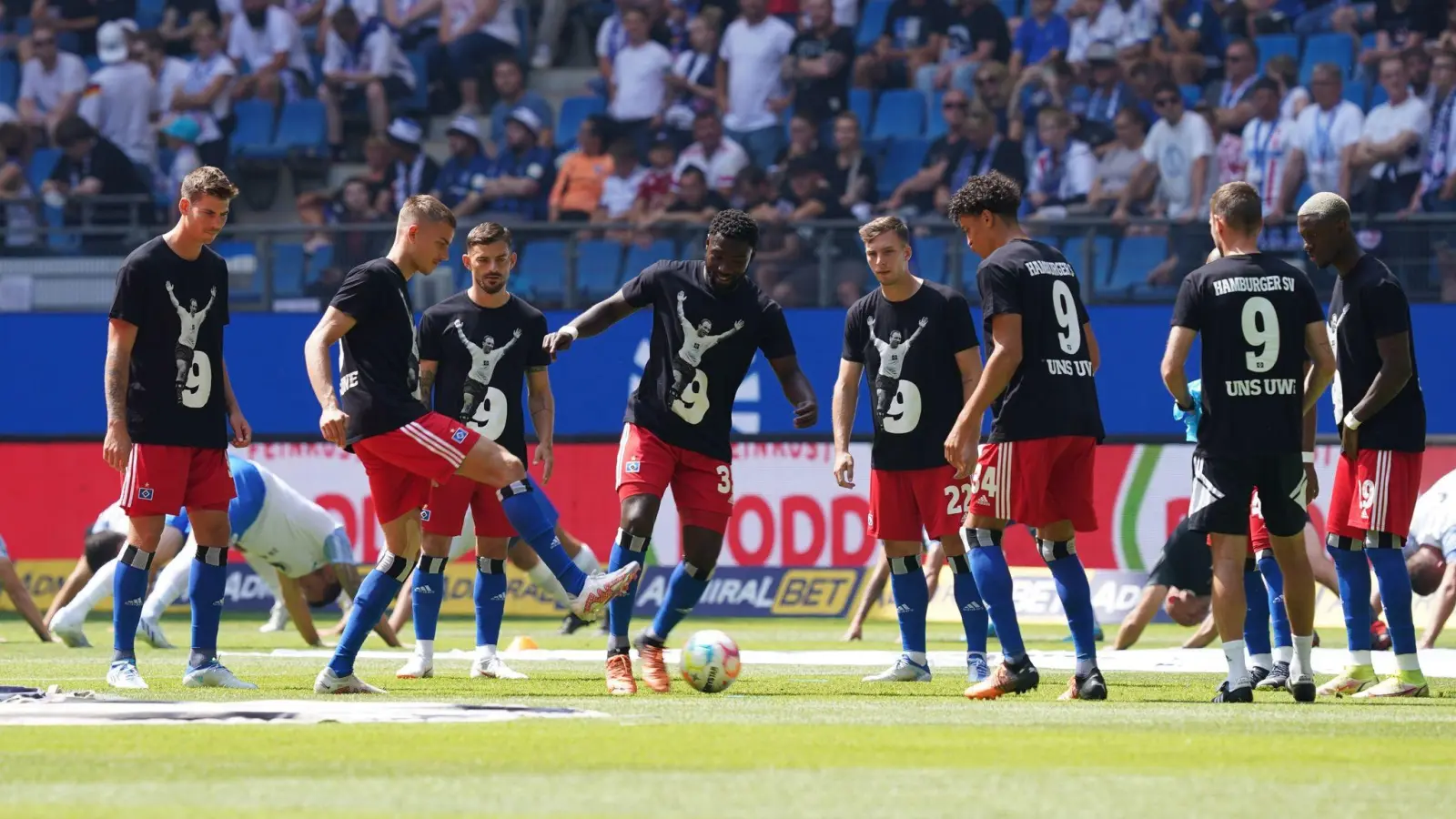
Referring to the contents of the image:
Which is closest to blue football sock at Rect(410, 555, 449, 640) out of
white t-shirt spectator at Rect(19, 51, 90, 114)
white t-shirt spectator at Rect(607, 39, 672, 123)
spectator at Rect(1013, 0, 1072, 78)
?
white t-shirt spectator at Rect(607, 39, 672, 123)

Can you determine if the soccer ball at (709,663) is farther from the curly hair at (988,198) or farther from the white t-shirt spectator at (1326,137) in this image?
the white t-shirt spectator at (1326,137)

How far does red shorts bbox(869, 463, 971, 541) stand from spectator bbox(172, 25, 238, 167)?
15966 millimetres

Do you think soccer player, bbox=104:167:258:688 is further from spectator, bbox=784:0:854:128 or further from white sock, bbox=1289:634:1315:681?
spectator, bbox=784:0:854:128

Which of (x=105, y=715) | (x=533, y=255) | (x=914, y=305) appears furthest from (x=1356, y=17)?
(x=105, y=715)

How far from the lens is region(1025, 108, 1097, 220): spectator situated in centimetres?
2242

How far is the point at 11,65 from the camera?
26.8m

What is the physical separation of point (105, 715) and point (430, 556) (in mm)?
3640

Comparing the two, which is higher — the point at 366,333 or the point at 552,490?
the point at 366,333

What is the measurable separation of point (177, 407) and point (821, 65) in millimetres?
15289

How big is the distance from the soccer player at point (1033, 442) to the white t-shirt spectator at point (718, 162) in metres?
13.7

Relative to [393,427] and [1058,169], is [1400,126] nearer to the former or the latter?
[1058,169]

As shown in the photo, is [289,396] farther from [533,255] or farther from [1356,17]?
[1356,17]

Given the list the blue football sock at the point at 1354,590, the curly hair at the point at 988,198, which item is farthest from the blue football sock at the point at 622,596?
the blue football sock at the point at 1354,590

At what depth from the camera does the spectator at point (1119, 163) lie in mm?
22203
